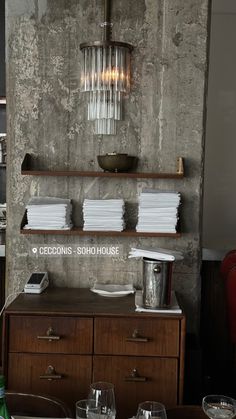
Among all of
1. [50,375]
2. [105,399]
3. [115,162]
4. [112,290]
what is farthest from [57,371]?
[105,399]

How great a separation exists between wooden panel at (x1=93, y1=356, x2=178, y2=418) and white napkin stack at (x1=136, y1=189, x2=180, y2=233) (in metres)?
0.76

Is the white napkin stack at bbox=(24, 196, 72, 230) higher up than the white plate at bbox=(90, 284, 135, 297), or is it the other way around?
the white napkin stack at bbox=(24, 196, 72, 230)

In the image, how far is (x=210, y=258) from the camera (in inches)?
160

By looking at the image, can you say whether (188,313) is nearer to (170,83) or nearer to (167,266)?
(167,266)

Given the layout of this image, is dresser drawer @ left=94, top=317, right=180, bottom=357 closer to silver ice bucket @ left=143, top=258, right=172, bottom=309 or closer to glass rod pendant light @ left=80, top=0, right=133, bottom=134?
silver ice bucket @ left=143, top=258, right=172, bottom=309

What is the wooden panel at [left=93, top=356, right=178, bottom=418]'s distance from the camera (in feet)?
9.84

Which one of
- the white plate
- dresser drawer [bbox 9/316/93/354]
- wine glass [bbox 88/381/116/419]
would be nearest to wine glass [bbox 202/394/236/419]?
wine glass [bbox 88/381/116/419]

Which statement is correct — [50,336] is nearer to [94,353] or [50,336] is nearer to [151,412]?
[94,353]

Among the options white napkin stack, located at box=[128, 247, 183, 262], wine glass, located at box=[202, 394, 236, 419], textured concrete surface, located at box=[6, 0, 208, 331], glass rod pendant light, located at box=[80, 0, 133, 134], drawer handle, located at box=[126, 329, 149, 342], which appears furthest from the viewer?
textured concrete surface, located at box=[6, 0, 208, 331]

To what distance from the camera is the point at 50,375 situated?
9.84ft

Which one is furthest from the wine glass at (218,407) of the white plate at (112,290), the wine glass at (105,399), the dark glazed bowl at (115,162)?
the dark glazed bowl at (115,162)

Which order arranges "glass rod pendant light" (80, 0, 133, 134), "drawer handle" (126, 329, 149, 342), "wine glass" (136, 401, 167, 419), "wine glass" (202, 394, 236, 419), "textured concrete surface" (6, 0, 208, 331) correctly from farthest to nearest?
"textured concrete surface" (6, 0, 208, 331) → "glass rod pendant light" (80, 0, 133, 134) → "drawer handle" (126, 329, 149, 342) → "wine glass" (202, 394, 236, 419) → "wine glass" (136, 401, 167, 419)

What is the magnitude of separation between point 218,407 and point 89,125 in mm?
2131

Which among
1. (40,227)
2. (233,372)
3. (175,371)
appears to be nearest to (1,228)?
(40,227)
